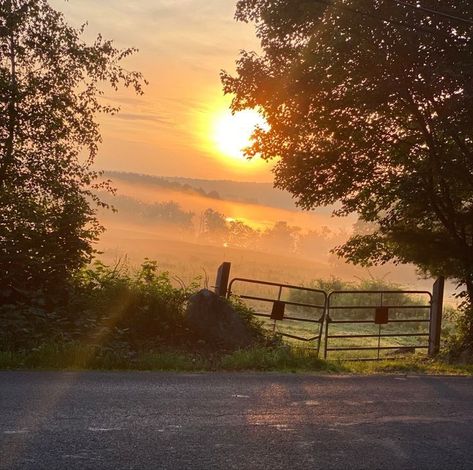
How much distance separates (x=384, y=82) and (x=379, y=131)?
194 centimetres

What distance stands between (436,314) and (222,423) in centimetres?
1015

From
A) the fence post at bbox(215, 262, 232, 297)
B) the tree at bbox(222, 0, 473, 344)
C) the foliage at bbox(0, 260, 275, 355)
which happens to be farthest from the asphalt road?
the tree at bbox(222, 0, 473, 344)

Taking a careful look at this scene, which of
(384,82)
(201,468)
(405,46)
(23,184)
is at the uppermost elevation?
(405,46)

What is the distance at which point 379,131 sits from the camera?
45.4 ft

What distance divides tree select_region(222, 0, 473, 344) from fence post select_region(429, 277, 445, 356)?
0.40 metres

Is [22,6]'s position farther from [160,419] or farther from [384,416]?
[384,416]

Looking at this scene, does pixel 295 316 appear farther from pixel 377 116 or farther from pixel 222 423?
pixel 222 423

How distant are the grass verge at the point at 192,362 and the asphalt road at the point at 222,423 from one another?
67cm

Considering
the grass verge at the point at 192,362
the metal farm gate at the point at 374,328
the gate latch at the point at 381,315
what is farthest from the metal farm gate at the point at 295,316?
the grass verge at the point at 192,362

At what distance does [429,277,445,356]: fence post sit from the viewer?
46.6ft

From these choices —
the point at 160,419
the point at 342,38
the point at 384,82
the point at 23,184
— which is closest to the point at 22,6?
the point at 23,184

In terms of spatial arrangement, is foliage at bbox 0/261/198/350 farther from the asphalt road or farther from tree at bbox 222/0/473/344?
tree at bbox 222/0/473/344

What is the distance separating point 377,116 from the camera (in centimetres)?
1370

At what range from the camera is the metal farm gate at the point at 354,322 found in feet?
42.4
